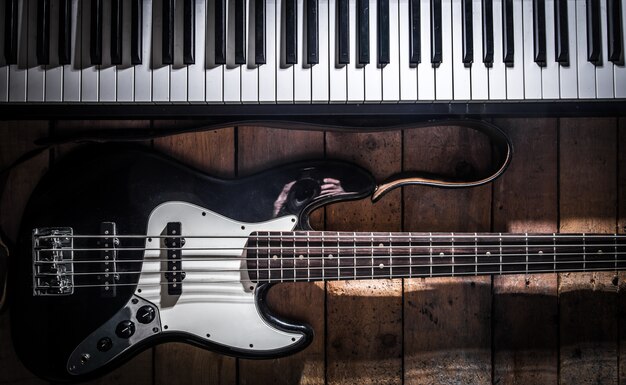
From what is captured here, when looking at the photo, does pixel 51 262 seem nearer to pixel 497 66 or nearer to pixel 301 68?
pixel 301 68

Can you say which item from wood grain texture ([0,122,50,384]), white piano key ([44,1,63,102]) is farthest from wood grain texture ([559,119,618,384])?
wood grain texture ([0,122,50,384])

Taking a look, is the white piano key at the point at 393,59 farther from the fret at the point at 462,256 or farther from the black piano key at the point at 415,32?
the fret at the point at 462,256

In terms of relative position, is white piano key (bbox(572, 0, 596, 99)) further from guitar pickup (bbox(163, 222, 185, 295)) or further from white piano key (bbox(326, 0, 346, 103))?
guitar pickup (bbox(163, 222, 185, 295))

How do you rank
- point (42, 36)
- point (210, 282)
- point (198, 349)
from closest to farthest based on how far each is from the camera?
point (42, 36) → point (210, 282) → point (198, 349)

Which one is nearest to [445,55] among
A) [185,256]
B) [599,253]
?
[599,253]

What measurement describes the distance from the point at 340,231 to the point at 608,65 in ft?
2.09

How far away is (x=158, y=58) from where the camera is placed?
34.7 inches

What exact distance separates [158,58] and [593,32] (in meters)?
0.85

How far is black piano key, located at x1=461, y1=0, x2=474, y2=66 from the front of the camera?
0.89 m

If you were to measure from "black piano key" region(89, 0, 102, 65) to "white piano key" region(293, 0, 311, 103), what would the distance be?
0.37 meters

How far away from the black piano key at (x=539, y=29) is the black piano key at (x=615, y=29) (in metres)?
0.13

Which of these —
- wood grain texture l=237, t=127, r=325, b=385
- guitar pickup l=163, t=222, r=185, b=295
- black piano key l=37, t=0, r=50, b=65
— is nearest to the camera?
black piano key l=37, t=0, r=50, b=65

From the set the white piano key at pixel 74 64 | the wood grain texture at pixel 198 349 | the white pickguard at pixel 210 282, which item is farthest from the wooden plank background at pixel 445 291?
the white piano key at pixel 74 64

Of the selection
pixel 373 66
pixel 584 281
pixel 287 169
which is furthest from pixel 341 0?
pixel 584 281
